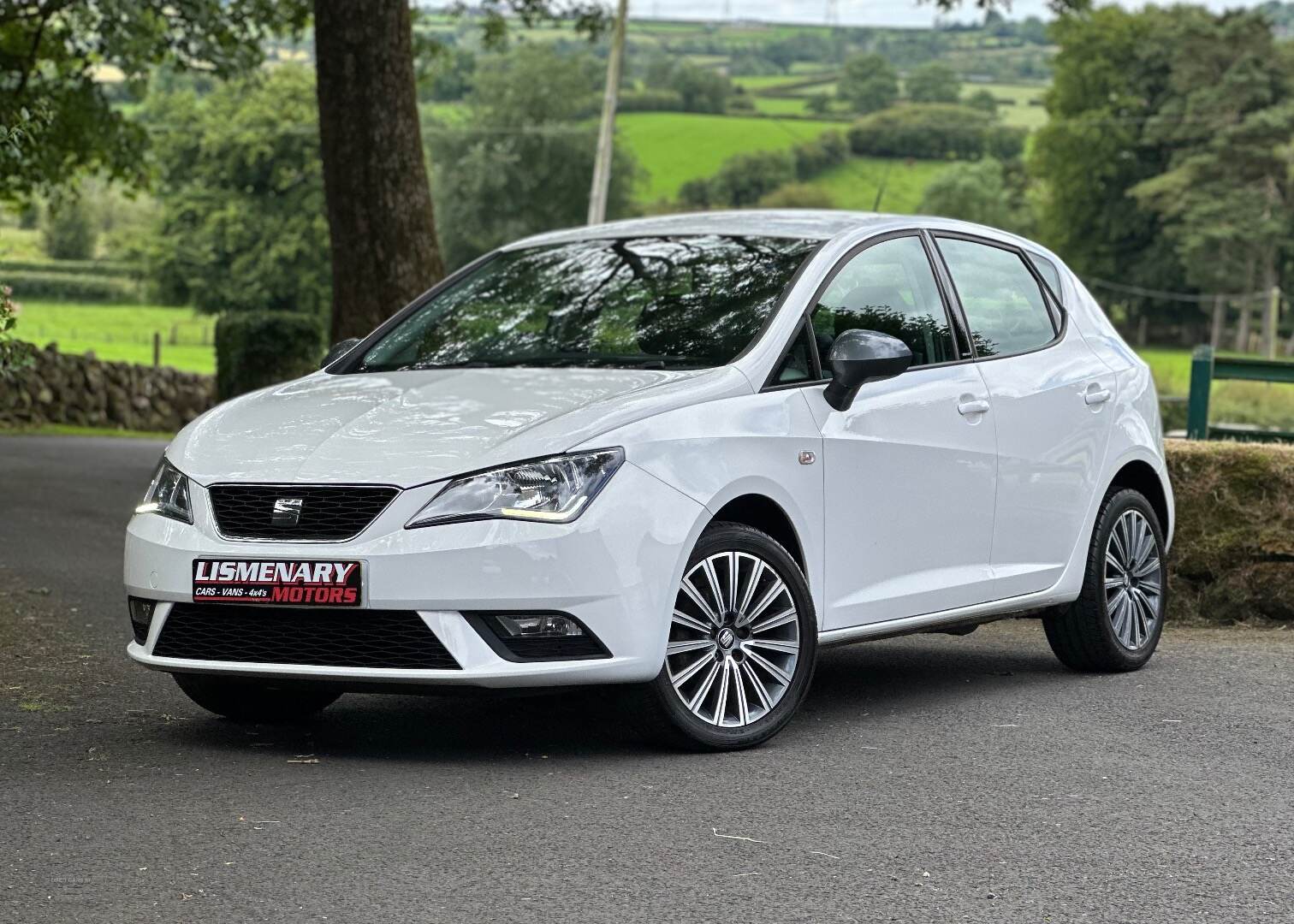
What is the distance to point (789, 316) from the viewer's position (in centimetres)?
680

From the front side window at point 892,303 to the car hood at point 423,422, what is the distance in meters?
0.69

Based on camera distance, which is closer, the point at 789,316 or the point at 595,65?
the point at 789,316

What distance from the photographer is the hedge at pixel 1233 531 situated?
396 inches

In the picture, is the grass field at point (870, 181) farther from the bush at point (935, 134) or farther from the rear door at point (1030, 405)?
the rear door at point (1030, 405)

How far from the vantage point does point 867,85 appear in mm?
136000

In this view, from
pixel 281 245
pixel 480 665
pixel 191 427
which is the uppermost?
pixel 191 427

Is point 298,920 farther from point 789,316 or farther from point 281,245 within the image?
point 281,245

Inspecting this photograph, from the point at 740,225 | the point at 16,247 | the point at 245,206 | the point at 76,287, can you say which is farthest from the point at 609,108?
the point at 76,287

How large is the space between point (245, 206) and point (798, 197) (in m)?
44.3

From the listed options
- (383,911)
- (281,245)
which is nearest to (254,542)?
(383,911)

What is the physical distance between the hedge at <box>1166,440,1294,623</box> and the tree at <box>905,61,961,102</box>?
416 ft

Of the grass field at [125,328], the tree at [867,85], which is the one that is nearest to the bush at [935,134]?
the tree at [867,85]

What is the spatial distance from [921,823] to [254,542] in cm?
215

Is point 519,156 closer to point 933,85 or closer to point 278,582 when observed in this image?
point 933,85
